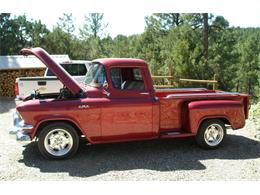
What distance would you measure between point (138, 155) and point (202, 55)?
16109mm

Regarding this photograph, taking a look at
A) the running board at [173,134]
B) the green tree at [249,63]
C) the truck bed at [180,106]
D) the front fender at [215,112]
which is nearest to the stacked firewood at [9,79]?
the truck bed at [180,106]

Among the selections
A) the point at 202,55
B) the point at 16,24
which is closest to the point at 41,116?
the point at 202,55

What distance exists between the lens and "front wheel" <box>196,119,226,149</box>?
671cm

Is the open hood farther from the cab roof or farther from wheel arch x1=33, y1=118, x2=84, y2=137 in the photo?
the cab roof

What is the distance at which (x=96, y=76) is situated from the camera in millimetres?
6488

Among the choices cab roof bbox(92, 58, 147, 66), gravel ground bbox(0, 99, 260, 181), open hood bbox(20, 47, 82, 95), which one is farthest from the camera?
cab roof bbox(92, 58, 147, 66)

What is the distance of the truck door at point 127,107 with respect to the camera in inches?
241

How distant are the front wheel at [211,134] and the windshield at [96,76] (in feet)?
7.84

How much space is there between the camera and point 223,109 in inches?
263

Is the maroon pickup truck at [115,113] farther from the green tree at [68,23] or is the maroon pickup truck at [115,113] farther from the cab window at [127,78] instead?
the green tree at [68,23]

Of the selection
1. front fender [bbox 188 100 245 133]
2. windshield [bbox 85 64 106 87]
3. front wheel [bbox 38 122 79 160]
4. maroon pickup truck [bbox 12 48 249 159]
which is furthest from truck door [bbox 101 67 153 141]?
front fender [bbox 188 100 245 133]

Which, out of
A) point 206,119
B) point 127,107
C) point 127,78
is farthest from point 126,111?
point 206,119

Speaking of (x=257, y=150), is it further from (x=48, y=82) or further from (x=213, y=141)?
(x=48, y=82)

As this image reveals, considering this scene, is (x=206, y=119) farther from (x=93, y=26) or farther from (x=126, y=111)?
(x=93, y=26)
